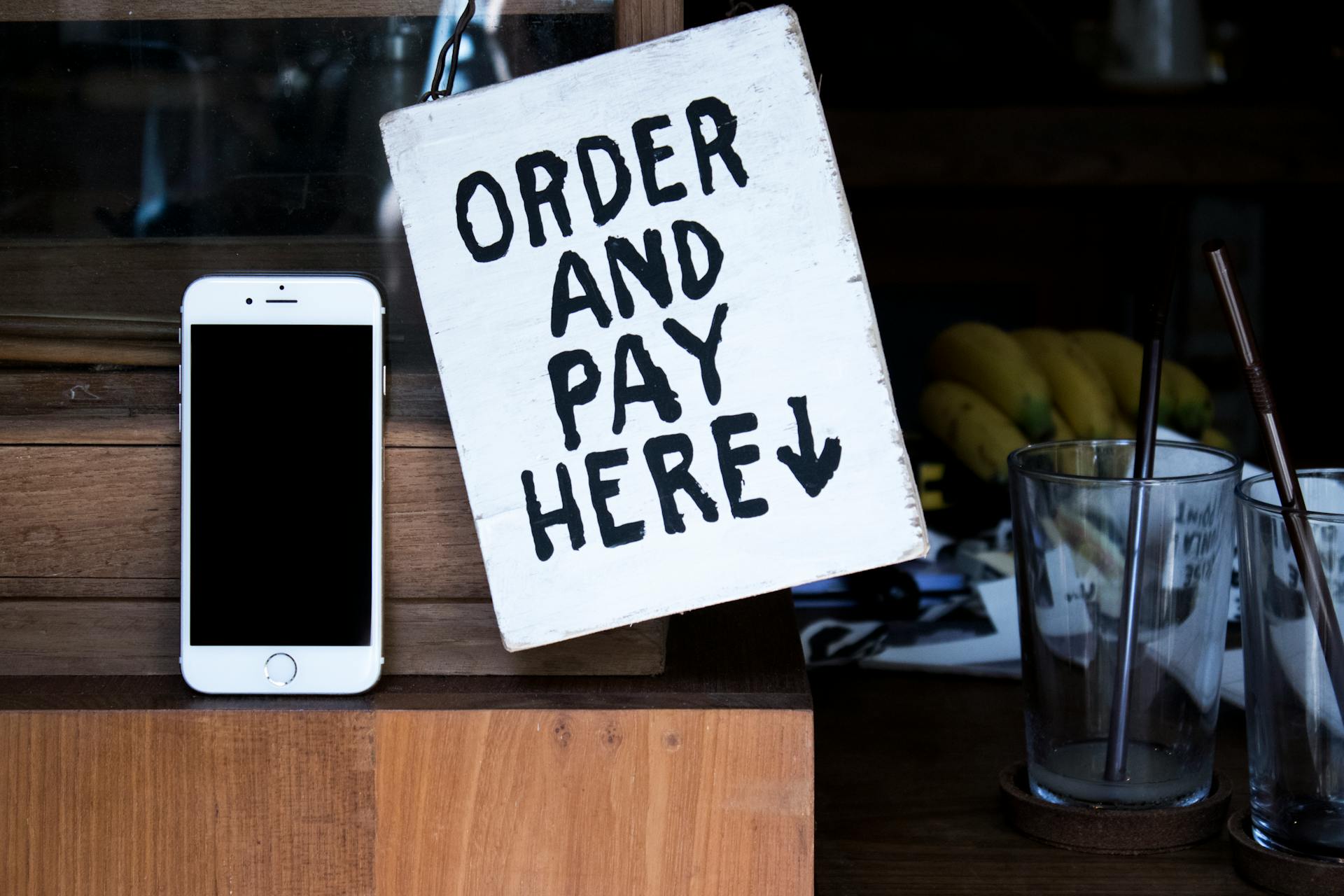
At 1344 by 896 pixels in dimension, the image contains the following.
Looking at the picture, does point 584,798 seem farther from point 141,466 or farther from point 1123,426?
point 1123,426

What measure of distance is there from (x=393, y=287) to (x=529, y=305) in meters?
0.09

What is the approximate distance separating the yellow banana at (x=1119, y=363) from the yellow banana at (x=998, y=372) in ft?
0.44

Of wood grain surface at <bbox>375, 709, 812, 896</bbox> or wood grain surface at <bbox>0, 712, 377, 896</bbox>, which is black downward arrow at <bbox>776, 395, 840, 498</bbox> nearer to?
wood grain surface at <bbox>375, 709, 812, 896</bbox>

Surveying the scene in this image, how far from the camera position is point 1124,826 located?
0.58 meters

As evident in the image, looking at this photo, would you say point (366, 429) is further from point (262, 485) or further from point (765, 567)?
point (765, 567)

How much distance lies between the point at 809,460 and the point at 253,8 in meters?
0.30

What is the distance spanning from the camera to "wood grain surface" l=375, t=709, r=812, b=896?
1.59 feet

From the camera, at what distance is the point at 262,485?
1.72ft

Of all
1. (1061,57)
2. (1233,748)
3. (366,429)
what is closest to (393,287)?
(366,429)

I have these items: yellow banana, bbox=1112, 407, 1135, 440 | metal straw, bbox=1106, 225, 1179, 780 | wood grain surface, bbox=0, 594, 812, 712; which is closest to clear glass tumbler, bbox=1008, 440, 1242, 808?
metal straw, bbox=1106, 225, 1179, 780

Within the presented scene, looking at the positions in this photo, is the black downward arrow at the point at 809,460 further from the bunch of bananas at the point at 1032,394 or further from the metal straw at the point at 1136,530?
the bunch of bananas at the point at 1032,394

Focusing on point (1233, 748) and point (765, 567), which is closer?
point (765, 567)

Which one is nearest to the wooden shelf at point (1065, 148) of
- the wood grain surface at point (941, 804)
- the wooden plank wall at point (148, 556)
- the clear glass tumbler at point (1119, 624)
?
the wood grain surface at point (941, 804)

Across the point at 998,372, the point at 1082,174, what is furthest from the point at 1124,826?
the point at 1082,174
